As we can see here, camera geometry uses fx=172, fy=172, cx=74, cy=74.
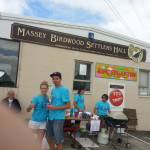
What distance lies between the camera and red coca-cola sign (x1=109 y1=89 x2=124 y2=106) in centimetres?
780

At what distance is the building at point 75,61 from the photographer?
6.04 meters

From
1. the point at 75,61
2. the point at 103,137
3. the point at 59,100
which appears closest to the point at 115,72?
the point at 75,61

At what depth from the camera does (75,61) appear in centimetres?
717

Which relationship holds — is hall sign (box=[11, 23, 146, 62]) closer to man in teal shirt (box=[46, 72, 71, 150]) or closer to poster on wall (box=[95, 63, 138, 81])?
poster on wall (box=[95, 63, 138, 81])

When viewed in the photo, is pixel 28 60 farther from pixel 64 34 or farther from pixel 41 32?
pixel 64 34

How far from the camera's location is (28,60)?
621 centimetres

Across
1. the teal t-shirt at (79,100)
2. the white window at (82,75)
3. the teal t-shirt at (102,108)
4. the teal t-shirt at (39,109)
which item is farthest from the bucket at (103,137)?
the teal t-shirt at (39,109)

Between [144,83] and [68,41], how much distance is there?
4762 mm

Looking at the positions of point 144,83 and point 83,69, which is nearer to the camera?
point 83,69

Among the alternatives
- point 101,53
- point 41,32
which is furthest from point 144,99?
point 41,32

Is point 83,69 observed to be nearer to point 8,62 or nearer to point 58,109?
point 8,62

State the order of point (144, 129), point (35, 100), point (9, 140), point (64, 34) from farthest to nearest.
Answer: point (144, 129)
point (64, 34)
point (35, 100)
point (9, 140)

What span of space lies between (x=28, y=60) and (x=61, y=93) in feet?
9.73

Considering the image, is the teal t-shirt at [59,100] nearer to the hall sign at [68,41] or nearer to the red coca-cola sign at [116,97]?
the hall sign at [68,41]
